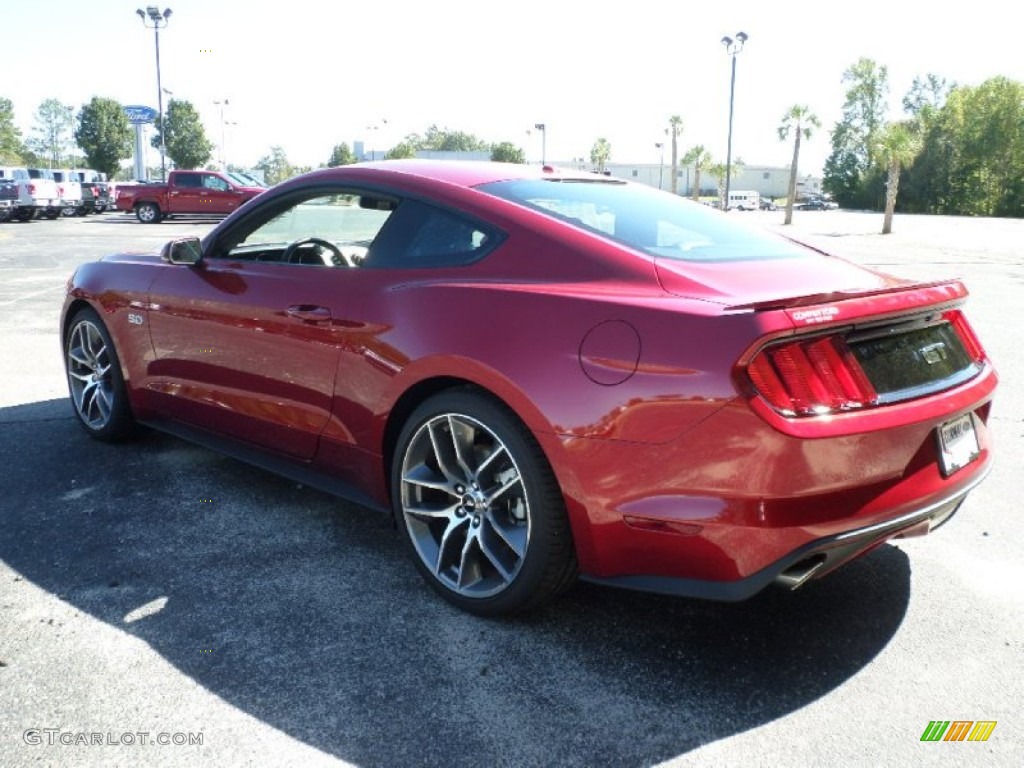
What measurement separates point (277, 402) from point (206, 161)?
3290 inches

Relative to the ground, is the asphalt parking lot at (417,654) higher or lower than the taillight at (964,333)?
lower

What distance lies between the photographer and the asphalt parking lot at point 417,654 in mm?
2316

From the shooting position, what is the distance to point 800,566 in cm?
242

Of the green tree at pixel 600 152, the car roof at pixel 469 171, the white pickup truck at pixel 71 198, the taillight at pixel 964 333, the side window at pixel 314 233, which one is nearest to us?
the taillight at pixel 964 333

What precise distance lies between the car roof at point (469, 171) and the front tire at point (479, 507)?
0.93m

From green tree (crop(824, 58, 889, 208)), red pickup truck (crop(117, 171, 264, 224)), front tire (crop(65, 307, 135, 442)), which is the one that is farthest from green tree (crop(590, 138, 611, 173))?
front tire (crop(65, 307, 135, 442))

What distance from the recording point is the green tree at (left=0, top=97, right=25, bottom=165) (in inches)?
4149

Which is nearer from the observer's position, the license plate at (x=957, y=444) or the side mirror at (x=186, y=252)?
the license plate at (x=957, y=444)

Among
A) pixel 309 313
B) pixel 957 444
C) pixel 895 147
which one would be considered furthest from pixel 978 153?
pixel 309 313

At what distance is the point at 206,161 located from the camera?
262 feet

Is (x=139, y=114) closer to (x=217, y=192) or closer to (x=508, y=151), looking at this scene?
(x=217, y=192)

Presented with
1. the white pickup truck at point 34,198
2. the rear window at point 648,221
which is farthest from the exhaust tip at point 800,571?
the white pickup truck at point 34,198

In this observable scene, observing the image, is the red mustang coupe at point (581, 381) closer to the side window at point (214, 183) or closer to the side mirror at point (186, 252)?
the side mirror at point (186, 252)

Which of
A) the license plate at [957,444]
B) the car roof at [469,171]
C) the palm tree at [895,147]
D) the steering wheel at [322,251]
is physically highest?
the palm tree at [895,147]
